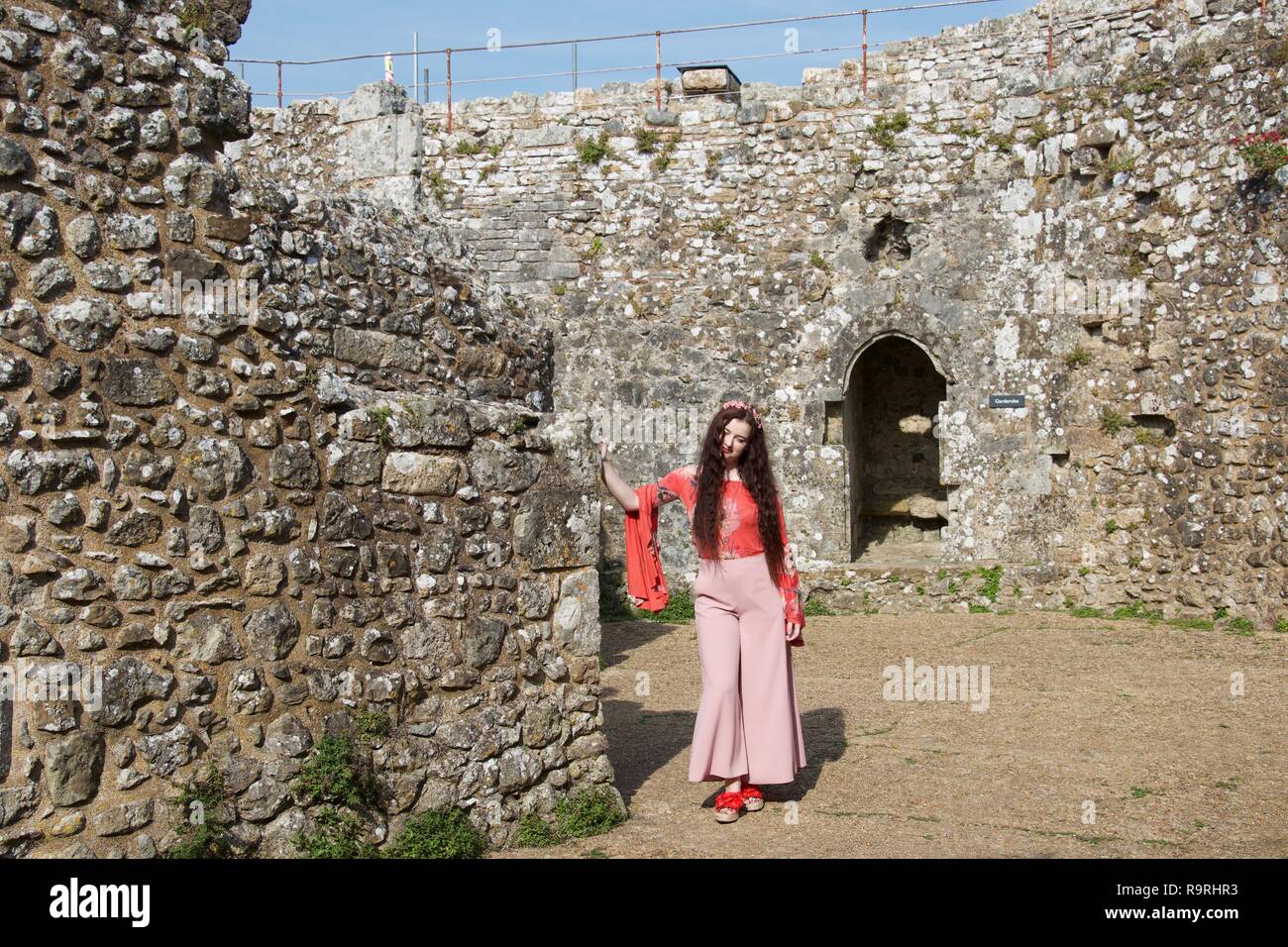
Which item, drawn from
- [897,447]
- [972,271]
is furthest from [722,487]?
[897,447]

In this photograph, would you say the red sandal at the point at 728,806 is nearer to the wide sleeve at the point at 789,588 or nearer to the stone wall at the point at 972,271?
the wide sleeve at the point at 789,588

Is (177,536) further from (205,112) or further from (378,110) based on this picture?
(378,110)

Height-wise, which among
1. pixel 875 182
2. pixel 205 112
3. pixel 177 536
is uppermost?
pixel 875 182

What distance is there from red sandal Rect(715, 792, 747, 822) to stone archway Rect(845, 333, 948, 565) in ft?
27.7

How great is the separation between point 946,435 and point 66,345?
9383mm

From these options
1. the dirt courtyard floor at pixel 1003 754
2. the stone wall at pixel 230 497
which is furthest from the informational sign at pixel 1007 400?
the stone wall at pixel 230 497

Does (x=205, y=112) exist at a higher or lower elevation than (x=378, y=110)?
lower

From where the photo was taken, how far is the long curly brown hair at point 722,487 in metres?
6.07

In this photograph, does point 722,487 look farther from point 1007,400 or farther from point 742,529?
point 1007,400

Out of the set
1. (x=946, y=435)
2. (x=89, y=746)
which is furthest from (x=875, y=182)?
(x=89, y=746)

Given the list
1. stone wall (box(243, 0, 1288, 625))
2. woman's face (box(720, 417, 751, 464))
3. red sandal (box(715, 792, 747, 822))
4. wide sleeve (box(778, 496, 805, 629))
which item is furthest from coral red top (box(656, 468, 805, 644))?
stone wall (box(243, 0, 1288, 625))

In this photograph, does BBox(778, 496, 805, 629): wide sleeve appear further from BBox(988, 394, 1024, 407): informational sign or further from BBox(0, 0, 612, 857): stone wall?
BBox(988, 394, 1024, 407): informational sign

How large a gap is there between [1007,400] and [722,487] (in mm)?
6860

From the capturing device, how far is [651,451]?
43.1ft
